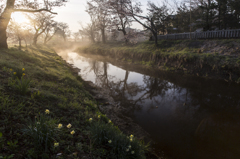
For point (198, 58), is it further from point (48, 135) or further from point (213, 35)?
point (48, 135)

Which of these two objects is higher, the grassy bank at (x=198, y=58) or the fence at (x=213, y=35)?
the fence at (x=213, y=35)

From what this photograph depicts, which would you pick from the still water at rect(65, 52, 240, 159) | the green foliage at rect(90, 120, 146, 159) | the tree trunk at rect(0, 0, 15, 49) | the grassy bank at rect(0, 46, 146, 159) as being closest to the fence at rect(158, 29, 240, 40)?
the still water at rect(65, 52, 240, 159)

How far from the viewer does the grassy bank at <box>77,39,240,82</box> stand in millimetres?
9602

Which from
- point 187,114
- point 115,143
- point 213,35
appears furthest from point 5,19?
point 213,35

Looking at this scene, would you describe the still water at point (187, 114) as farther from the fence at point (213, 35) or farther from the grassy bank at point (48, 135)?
the fence at point (213, 35)

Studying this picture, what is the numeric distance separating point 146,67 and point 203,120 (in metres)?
10.1

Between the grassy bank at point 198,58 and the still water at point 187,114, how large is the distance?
1.06m

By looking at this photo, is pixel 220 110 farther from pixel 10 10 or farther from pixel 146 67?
pixel 10 10

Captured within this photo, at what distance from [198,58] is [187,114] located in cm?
708

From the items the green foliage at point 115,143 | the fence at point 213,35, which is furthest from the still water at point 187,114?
the fence at point 213,35

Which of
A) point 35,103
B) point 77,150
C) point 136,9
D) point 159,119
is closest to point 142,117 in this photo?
point 159,119

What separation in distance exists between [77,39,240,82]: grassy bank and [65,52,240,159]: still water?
1.06m

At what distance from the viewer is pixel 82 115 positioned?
406 centimetres

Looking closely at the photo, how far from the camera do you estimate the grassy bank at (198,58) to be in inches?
378
